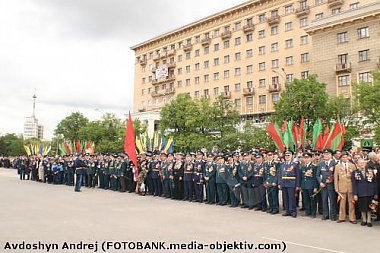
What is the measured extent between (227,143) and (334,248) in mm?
26356

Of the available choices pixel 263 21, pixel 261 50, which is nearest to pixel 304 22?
pixel 263 21

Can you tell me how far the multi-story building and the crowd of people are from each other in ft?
91.2

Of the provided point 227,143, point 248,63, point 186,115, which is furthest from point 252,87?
point 227,143

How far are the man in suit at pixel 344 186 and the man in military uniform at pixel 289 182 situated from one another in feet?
3.81

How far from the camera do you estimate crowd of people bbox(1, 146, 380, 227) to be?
1011 cm

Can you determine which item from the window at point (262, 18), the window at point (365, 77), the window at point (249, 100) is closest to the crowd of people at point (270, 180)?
the window at point (365, 77)

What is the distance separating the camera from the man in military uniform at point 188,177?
1477cm

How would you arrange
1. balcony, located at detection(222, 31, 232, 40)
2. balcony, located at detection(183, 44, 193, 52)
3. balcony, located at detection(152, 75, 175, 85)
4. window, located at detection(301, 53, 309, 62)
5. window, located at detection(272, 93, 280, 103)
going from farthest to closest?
balcony, located at detection(152, 75, 175, 85)
balcony, located at detection(183, 44, 193, 52)
balcony, located at detection(222, 31, 232, 40)
window, located at detection(272, 93, 280, 103)
window, located at detection(301, 53, 309, 62)

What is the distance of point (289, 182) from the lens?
1129 centimetres

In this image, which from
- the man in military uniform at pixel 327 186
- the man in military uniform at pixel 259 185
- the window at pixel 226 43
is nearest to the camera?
the man in military uniform at pixel 327 186

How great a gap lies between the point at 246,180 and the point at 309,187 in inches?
83.3

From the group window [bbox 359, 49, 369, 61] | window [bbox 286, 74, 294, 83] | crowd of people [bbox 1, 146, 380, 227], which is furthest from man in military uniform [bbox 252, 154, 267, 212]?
window [bbox 286, 74, 294, 83]

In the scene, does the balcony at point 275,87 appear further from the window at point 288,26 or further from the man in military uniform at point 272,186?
the man in military uniform at point 272,186

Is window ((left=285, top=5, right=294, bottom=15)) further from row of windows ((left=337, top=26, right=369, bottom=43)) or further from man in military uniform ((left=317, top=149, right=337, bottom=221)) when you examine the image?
man in military uniform ((left=317, top=149, right=337, bottom=221))
